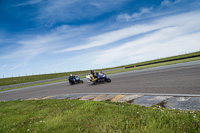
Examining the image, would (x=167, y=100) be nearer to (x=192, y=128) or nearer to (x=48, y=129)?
(x=192, y=128)

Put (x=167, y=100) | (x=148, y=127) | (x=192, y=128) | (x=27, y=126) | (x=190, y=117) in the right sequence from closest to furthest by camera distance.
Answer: (x=192, y=128)
(x=148, y=127)
(x=190, y=117)
(x=27, y=126)
(x=167, y=100)

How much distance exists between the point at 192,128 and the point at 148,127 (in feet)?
2.59

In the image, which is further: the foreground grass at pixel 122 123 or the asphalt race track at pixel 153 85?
the asphalt race track at pixel 153 85

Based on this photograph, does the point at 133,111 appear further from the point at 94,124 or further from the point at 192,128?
the point at 192,128

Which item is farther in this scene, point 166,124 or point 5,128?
point 5,128

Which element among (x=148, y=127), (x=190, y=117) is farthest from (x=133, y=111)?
(x=190, y=117)

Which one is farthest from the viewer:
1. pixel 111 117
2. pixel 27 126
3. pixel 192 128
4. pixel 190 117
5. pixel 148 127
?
pixel 27 126

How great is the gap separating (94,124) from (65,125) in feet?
2.41

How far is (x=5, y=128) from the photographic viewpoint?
4.00m

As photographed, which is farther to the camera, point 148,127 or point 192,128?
point 148,127

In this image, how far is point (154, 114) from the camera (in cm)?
352

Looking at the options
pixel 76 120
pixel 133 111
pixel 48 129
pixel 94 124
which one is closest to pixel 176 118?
pixel 133 111

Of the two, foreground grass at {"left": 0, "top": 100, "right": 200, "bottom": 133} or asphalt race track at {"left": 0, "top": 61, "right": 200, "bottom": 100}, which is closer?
foreground grass at {"left": 0, "top": 100, "right": 200, "bottom": 133}

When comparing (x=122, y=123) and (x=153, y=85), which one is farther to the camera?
(x=153, y=85)
